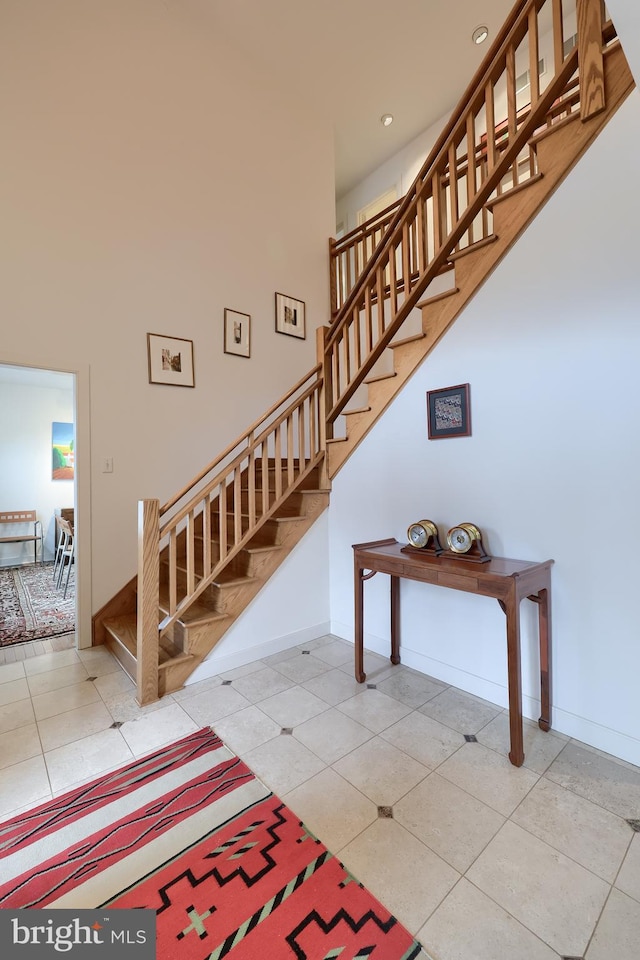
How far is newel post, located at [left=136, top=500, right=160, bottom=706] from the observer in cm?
227

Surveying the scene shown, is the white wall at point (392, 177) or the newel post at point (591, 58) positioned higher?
the white wall at point (392, 177)

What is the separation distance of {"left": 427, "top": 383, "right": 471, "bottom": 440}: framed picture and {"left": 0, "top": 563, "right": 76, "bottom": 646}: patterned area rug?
330 centimetres

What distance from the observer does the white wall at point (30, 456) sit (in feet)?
19.7

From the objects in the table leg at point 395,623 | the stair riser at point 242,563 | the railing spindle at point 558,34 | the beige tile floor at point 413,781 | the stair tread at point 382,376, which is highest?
the railing spindle at point 558,34

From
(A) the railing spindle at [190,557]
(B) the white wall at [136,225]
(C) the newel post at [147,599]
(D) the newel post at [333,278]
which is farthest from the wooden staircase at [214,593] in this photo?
(D) the newel post at [333,278]

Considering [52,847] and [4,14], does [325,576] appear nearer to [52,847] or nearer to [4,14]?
[52,847]

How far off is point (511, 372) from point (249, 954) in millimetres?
2523

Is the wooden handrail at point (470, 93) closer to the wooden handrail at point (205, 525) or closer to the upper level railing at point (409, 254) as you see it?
the upper level railing at point (409, 254)

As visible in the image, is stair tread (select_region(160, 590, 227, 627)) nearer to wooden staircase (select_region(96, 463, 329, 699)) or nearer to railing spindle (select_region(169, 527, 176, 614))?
wooden staircase (select_region(96, 463, 329, 699))

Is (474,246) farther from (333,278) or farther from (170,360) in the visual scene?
(333,278)

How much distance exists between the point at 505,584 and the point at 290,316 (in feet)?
11.9

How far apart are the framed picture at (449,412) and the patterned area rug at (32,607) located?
3.30 m

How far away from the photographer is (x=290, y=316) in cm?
436

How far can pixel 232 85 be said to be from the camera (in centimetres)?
388
